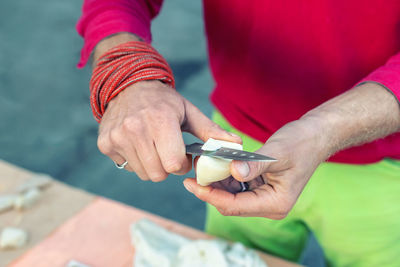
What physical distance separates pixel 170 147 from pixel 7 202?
2.79 ft

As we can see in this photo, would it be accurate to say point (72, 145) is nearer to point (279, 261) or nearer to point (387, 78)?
point (279, 261)

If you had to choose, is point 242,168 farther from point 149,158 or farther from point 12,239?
point 12,239

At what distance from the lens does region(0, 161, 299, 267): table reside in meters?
1.15

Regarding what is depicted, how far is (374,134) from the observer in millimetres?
819

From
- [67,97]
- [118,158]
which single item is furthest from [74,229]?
[67,97]

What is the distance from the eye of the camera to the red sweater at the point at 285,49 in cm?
88

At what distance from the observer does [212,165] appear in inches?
27.5

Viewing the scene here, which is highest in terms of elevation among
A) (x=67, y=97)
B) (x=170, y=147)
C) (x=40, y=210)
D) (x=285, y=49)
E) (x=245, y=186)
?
(x=285, y=49)

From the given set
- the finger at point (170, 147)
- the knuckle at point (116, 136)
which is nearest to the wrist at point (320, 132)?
the finger at point (170, 147)

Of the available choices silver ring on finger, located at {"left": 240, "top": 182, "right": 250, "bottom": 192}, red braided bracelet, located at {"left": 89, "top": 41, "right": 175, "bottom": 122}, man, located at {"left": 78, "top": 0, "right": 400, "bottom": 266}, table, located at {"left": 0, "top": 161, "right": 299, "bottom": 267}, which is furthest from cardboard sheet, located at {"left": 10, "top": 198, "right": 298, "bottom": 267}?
red braided bracelet, located at {"left": 89, "top": 41, "right": 175, "bottom": 122}

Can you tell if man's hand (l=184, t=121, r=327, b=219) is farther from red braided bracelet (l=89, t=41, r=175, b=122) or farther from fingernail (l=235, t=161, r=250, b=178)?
red braided bracelet (l=89, t=41, r=175, b=122)

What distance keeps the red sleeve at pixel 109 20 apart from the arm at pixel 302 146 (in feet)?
1.34

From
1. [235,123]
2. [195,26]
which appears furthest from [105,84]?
[195,26]

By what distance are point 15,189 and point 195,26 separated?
308cm
